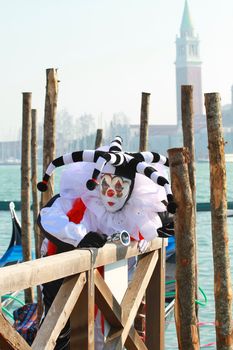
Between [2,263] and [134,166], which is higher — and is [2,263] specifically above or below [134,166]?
below

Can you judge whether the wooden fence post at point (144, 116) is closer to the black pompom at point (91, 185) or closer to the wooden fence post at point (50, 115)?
the wooden fence post at point (50, 115)

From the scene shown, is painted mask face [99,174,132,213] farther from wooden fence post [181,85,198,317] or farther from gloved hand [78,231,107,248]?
wooden fence post [181,85,198,317]

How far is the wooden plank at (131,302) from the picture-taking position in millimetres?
2758

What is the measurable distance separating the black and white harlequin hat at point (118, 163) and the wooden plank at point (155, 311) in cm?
29

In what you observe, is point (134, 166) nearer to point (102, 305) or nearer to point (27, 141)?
point (102, 305)

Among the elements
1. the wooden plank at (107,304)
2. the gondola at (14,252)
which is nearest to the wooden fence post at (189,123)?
the wooden plank at (107,304)

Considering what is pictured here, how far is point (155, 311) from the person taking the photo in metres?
3.18

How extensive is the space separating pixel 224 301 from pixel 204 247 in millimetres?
12066

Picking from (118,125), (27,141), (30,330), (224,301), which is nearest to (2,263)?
(27,141)

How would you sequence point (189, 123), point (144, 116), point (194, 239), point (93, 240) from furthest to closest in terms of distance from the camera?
point (144, 116) → point (189, 123) → point (194, 239) → point (93, 240)

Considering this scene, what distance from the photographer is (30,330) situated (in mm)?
3967

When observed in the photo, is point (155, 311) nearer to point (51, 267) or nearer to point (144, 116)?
point (51, 267)

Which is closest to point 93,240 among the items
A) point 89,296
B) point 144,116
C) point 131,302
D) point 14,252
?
point 131,302

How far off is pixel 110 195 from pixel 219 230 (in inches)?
18.3
